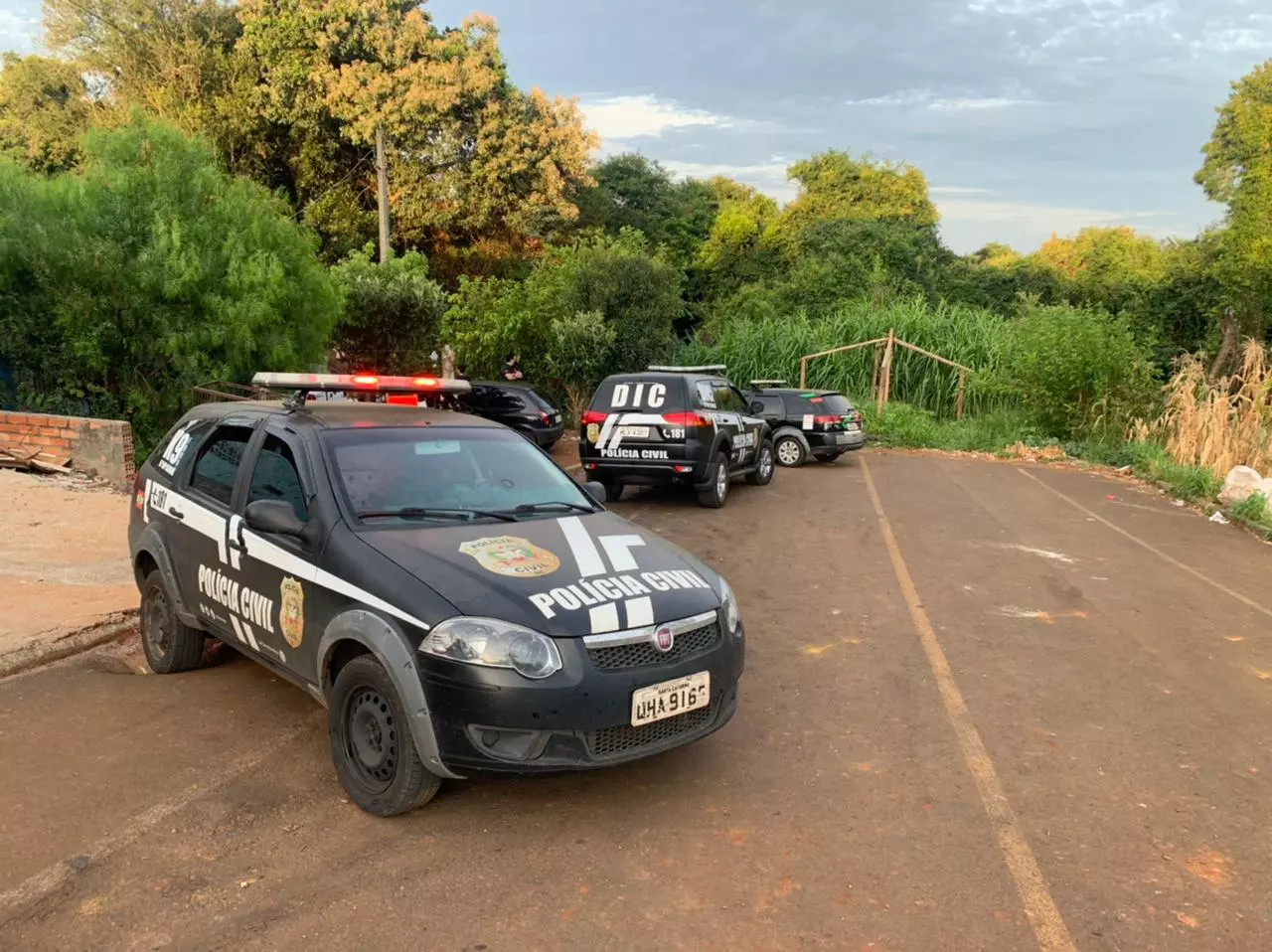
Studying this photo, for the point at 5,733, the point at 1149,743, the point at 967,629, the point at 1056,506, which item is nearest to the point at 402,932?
the point at 5,733

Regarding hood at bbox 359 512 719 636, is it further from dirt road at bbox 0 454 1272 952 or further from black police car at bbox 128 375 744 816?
dirt road at bbox 0 454 1272 952

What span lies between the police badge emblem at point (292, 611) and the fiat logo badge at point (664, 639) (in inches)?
63.0

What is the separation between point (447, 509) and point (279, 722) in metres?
1.48

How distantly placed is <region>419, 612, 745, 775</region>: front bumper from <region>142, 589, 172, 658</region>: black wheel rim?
2.68 meters

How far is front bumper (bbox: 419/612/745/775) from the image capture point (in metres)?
3.45

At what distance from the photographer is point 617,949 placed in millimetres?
2988

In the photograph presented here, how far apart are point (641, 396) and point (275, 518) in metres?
7.81

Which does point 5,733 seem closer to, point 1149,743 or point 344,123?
point 1149,743

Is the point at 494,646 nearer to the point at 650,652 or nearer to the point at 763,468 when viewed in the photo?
the point at 650,652

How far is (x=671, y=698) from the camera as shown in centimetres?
374

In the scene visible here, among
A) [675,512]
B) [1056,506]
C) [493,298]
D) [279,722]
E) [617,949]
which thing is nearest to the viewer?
[617,949]

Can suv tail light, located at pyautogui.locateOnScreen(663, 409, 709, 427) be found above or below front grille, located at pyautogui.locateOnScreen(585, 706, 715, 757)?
above

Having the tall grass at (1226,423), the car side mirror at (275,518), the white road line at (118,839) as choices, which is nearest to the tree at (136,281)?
the car side mirror at (275,518)

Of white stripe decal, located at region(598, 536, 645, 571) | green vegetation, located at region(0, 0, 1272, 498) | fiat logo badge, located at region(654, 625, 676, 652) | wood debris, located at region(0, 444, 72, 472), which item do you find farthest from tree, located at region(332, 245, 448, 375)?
fiat logo badge, located at region(654, 625, 676, 652)
